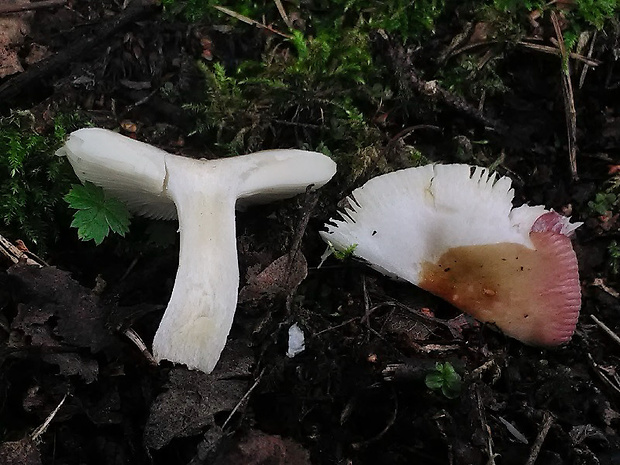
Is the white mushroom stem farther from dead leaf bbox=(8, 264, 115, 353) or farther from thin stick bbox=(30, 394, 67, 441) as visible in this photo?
thin stick bbox=(30, 394, 67, 441)

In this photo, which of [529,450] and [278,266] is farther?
[278,266]

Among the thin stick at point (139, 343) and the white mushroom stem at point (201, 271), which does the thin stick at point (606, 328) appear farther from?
the thin stick at point (139, 343)

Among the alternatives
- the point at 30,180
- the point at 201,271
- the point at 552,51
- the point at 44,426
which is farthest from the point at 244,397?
the point at 552,51

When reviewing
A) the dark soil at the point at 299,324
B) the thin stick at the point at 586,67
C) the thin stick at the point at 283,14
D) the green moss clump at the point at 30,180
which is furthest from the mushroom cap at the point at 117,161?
the thin stick at the point at 586,67

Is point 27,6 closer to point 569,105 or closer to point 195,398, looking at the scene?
point 195,398

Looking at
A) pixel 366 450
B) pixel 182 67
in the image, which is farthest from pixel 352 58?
pixel 366 450

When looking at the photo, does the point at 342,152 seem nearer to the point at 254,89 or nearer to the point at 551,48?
the point at 254,89

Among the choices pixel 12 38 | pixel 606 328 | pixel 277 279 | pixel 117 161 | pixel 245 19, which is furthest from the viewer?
pixel 245 19

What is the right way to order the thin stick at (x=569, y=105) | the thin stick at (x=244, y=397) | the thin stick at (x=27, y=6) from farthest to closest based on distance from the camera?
the thin stick at (x=569, y=105)
the thin stick at (x=27, y=6)
the thin stick at (x=244, y=397)
